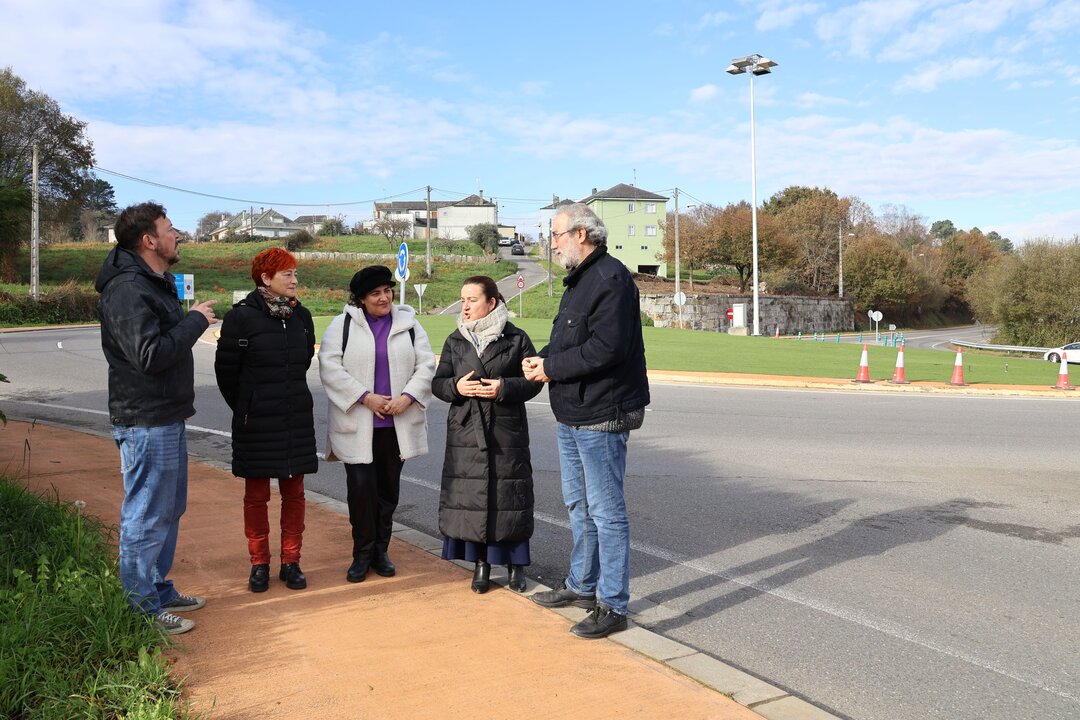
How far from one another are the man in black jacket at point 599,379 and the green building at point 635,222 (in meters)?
88.6

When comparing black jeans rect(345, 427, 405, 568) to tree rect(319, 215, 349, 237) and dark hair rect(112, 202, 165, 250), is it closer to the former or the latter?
dark hair rect(112, 202, 165, 250)

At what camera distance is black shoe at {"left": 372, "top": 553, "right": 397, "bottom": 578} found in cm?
536

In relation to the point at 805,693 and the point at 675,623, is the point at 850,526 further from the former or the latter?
the point at 805,693

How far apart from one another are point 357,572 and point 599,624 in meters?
1.62

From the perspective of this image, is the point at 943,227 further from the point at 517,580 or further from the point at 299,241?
the point at 517,580

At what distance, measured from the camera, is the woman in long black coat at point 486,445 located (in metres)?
5.07

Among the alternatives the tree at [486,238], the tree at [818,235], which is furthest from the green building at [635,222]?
the tree at [818,235]

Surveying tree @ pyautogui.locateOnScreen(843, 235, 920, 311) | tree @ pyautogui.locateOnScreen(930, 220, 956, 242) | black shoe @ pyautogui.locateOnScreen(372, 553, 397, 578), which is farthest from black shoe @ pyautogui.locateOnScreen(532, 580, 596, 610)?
tree @ pyautogui.locateOnScreen(930, 220, 956, 242)

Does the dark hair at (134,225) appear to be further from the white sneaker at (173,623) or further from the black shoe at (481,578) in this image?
the black shoe at (481,578)

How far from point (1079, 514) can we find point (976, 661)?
3807 millimetres

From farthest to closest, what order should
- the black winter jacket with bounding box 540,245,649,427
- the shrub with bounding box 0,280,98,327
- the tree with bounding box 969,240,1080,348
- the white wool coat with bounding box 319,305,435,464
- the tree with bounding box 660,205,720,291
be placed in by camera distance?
the tree with bounding box 660,205,720,291 → the tree with bounding box 969,240,1080,348 → the shrub with bounding box 0,280,98,327 → the white wool coat with bounding box 319,305,435,464 → the black winter jacket with bounding box 540,245,649,427

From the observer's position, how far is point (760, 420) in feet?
42.0

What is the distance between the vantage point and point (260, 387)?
16.5ft

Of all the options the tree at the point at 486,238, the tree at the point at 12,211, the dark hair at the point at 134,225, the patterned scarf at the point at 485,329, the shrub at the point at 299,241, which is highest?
the tree at the point at 486,238
